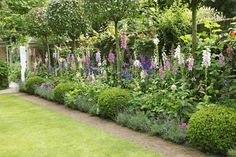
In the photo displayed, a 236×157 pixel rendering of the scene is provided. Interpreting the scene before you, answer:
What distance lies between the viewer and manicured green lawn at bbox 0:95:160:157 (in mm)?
5004

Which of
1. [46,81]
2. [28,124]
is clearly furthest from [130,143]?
[46,81]

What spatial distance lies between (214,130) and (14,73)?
39.5 ft

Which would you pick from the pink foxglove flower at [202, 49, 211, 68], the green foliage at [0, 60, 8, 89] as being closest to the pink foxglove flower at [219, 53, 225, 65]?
the pink foxglove flower at [202, 49, 211, 68]

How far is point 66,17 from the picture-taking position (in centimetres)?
1036

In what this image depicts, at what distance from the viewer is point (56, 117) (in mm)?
7660

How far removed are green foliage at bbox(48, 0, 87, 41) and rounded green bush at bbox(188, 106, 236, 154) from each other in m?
6.27

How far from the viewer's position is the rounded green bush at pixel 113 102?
6.85 meters

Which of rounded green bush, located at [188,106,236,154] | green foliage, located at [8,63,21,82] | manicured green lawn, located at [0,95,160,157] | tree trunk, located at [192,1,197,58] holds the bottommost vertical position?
manicured green lawn, located at [0,95,160,157]

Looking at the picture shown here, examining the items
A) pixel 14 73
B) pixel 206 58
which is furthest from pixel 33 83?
pixel 206 58

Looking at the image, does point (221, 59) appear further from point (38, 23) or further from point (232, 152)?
point (38, 23)

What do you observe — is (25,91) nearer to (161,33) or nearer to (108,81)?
(108,81)

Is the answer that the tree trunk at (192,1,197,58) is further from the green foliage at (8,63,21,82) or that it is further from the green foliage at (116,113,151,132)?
the green foliage at (8,63,21,82)

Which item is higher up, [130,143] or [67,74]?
[67,74]

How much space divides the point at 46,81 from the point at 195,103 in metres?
6.80
